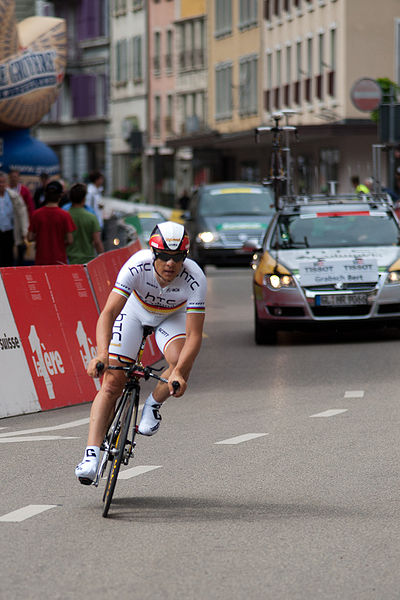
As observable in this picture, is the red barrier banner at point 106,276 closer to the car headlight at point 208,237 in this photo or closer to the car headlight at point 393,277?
the car headlight at point 393,277

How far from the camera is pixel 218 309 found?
24953 millimetres

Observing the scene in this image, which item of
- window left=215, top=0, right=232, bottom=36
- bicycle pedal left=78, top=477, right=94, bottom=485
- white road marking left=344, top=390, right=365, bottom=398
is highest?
window left=215, top=0, right=232, bottom=36

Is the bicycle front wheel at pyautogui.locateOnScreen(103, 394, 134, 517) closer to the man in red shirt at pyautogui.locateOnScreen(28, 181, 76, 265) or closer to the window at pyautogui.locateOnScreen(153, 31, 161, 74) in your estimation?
the man in red shirt at pyautogui.locateOnScreen(28, 181, 76, 265)

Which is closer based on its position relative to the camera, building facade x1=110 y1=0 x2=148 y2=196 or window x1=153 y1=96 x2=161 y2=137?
window x1=153 y1=96 x2=161 y2=137

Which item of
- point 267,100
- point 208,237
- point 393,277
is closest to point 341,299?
point 393,277

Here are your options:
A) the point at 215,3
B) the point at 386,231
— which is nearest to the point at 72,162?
the point at 215,3

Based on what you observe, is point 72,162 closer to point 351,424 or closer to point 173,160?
point 173,160

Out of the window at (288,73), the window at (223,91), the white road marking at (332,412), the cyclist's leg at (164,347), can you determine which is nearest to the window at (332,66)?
the window at (288,73)

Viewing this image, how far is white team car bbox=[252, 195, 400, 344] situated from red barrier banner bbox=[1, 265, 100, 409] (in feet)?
14.1

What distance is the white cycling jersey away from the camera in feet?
27.7

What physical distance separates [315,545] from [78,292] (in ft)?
24.6

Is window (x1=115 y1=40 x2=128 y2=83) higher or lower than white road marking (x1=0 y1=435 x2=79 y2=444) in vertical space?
higher

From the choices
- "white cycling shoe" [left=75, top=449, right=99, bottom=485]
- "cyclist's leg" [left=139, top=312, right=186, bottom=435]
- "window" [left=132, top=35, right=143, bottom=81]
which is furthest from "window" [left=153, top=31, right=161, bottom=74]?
"white cycling shoe" [left=75, top=449, right=99, bottom=485]

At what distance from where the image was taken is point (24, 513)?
812 cm
